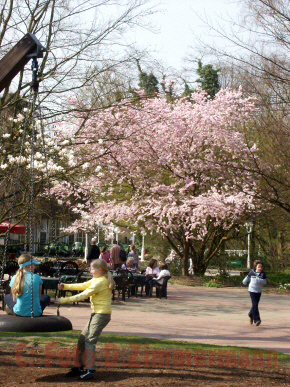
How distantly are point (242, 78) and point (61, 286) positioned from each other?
691cm

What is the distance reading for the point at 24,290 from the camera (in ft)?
22.2

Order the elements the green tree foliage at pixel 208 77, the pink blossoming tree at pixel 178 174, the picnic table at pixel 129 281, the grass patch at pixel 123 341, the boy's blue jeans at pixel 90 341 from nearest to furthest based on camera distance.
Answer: the boy's blue jeans at pixel 90 341 → the grass patch at pixel 123 341 → the picnic table at pixel 129 281 → the pink blossoming tree at pixel 178 174 → the green tree foliage at pixel 208 77

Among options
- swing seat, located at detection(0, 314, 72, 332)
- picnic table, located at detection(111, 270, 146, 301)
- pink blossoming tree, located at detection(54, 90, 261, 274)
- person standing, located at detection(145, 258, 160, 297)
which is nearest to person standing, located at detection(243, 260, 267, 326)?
picnic table, located at detection(111, 270, 146, 301)

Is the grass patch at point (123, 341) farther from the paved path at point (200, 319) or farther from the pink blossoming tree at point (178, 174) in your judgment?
the pink blossoming tree at point (178, 174)

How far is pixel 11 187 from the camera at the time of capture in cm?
1645

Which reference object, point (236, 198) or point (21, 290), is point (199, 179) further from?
point (21, 290)

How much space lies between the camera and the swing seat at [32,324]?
5645 millimetres

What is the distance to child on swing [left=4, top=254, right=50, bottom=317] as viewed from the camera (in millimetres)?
6621

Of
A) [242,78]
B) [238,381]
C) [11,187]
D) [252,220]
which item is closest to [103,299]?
[238,381]

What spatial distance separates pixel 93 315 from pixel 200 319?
572 centimetres

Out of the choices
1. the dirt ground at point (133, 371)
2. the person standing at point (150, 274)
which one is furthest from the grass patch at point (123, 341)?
the person standing at point (150, 274)

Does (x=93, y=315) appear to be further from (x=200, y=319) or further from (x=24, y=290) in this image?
(x=200, y=319)

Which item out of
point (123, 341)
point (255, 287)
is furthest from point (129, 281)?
point (123, 341)

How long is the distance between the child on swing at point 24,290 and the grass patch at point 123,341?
1341mm
